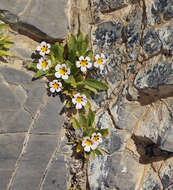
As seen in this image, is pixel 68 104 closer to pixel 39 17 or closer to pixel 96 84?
pixel 96 84

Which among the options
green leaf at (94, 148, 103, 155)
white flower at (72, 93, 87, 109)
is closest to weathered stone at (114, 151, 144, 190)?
green leaf at (94, 148, 103, 155)

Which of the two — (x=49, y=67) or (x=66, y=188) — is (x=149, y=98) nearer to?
(x=49, y=67)

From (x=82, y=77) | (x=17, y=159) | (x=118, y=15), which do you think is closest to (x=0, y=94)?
(x=17, y=159)

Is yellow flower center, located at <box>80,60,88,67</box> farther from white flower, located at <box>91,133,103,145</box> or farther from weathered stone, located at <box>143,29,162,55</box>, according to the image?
white flower, located at <box>91,133,103,145</box>

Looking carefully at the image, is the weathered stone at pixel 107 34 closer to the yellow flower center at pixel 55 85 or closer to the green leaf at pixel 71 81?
the green leaf at pixel 71 81

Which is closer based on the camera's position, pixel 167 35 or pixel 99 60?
pixel 167 35

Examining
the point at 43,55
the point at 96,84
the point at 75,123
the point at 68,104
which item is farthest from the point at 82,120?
the point at 43,55
